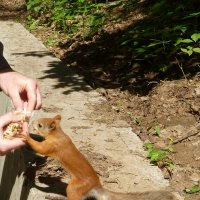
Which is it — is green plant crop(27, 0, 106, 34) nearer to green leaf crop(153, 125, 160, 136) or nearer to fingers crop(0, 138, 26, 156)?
green leaf crop(153, 125, 160, 136)

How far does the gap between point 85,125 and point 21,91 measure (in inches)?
80.7

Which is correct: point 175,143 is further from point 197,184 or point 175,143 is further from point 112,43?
point 112,43

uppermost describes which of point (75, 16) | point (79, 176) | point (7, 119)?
point (7, 119)

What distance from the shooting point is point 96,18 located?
27.5ft

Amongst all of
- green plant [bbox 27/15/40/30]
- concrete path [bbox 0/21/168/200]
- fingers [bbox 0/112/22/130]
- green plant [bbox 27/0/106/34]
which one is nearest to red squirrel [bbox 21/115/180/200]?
concrete path [bbox 0/21/168/200]

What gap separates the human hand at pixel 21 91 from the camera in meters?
2.65

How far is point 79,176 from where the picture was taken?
326cm

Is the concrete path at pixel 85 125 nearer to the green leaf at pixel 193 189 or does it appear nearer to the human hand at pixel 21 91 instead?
the green leaf at pixel 193 189

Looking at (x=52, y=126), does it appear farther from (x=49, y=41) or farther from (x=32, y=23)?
(x=32, y=23)

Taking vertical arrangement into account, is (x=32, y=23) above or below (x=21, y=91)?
below

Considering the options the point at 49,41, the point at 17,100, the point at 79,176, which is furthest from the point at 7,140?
the point at 49,41

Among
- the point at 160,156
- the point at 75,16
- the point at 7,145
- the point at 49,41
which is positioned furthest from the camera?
the point at 75,16

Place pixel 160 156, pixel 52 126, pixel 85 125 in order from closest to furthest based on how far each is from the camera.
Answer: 1. pixel 52 126
2. pixel 160 156
3. pixel 85 125

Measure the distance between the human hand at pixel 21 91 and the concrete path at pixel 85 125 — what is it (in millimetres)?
1027
